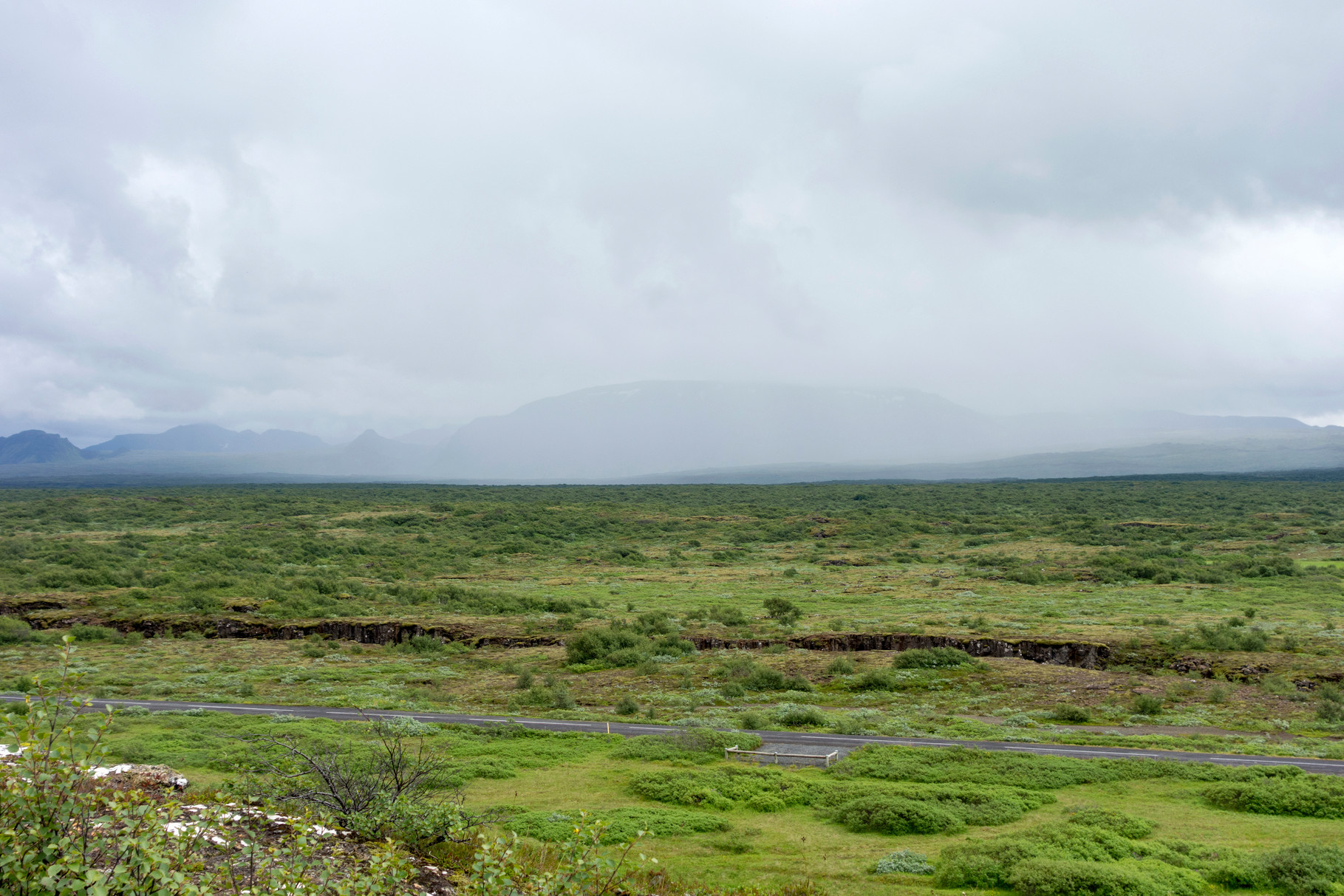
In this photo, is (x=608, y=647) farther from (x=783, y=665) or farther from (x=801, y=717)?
(x=801, y=717)

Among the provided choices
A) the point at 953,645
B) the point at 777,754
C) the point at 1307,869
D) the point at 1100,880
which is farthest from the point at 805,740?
the point at 953,645

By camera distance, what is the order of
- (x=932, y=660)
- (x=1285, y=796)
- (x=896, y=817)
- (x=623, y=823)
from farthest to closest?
1. (x=932, y=660)
2. (x=1285, y=796)
3. (x=896, y=817)
4. (x=623, y=823)

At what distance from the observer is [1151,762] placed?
20766 millimetres

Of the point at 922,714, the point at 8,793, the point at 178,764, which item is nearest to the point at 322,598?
the point at 178,764

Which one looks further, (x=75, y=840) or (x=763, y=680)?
(x=763, y=680)

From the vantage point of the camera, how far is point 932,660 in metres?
35.9

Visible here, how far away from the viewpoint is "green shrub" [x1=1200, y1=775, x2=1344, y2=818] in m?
16.8

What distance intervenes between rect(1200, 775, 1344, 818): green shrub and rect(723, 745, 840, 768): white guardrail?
8.80 m

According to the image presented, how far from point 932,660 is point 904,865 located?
75.8 feet

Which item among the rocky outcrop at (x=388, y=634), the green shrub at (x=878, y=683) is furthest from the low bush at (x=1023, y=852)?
the rocky outcrop at (x=388, y=634)

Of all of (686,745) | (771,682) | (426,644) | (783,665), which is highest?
(686,745)

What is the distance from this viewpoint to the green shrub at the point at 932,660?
35594 millimetres

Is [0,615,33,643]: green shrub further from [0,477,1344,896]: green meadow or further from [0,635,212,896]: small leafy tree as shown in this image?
[0,635,212,896]: small leafy tree

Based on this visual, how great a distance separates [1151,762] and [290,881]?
22.0 metres
